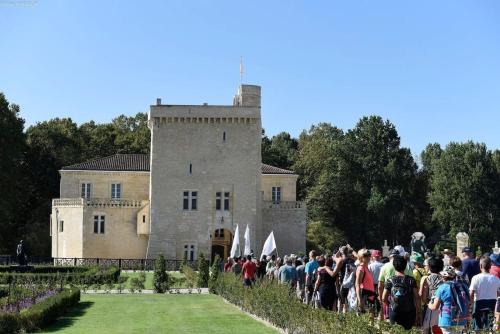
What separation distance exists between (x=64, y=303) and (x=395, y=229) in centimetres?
5688

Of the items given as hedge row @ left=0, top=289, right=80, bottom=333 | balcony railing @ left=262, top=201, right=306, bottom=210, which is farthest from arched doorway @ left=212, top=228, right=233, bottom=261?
hedge row @ left=0, top=289, right=80, bottom=333

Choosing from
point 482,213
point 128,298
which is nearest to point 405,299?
point 128,298

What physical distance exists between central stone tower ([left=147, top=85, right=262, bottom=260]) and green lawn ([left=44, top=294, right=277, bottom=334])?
2920 cm

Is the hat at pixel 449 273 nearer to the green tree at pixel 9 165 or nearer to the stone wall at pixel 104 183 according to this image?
the stone wall at pixel 104 183

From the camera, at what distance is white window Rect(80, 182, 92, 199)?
63.7 meters

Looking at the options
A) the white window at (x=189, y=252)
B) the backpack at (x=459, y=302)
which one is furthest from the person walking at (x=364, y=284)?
the white window at (x=189, y=252)

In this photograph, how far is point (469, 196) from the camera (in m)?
75.2

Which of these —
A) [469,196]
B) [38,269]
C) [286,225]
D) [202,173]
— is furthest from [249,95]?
[38,269]

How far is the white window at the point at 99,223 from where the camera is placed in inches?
2400

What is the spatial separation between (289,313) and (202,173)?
4195 centimetres

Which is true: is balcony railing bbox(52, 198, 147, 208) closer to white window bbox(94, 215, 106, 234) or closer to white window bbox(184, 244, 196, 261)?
white window bbox(94, 215, 106, 234)

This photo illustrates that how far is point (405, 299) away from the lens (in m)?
13.4

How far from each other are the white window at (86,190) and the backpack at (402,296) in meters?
52.2

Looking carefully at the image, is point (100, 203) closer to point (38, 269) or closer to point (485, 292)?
point (38, 269)
